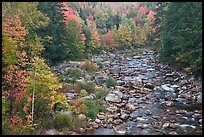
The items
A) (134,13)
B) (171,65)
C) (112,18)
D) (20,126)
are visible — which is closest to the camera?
(20,126)

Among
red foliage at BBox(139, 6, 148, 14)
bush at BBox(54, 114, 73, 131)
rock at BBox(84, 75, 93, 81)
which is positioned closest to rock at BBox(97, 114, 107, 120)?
bush at BBox(54, 114, 73, 131)

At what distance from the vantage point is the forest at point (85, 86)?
12.4 metres

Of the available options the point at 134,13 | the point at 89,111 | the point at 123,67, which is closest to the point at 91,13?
the point at 134,13

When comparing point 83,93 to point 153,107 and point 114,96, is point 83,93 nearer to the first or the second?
point 114,96

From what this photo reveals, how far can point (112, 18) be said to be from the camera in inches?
3093

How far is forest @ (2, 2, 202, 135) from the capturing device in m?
12.4

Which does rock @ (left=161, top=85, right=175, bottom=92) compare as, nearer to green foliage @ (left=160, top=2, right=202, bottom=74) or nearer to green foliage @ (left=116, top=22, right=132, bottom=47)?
green foliage @ (left=160, top=2, right=202, bottom=74)

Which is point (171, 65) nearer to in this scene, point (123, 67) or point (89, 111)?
point (123, 67)

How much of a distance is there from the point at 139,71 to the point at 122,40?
2460 centimetres

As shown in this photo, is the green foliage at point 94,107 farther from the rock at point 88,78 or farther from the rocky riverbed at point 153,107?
the rock at point 88,78

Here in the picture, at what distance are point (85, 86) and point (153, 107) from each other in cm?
512

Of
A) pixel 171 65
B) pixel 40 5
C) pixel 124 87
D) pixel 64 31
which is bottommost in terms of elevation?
pixel 124 87

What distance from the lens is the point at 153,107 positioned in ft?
56.3

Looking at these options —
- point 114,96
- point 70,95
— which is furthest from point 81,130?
point 114,96
